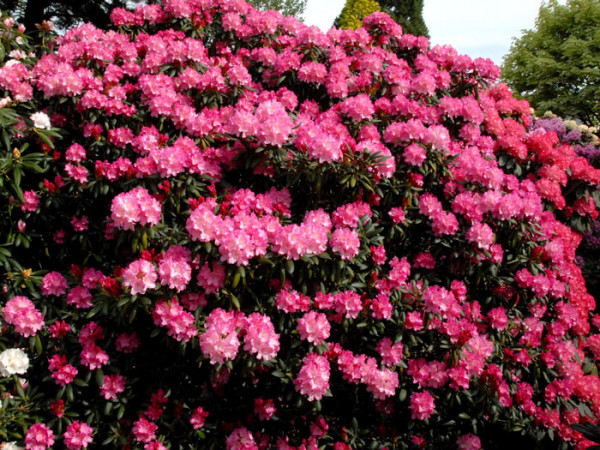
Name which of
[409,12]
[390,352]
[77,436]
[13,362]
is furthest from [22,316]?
[409,12]

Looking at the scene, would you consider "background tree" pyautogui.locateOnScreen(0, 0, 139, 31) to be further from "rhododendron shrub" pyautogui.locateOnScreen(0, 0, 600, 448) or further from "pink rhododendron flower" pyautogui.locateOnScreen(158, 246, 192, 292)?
"pink rhododendron flower" pyautogui.locateOnScreen(158, 246, 192, 292)

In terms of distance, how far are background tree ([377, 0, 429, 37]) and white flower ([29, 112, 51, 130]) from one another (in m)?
18.6

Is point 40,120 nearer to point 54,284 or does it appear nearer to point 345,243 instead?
point 54,284

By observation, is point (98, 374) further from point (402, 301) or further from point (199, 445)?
point (402, 301)

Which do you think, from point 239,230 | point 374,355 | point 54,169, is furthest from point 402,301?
point 54,169

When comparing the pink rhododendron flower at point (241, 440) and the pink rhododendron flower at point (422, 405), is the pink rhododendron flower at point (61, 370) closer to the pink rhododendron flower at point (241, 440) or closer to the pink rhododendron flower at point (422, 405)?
the pink rhododendron flower at point (241, 440)

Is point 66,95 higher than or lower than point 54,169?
higher

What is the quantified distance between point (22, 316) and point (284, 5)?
21784mm

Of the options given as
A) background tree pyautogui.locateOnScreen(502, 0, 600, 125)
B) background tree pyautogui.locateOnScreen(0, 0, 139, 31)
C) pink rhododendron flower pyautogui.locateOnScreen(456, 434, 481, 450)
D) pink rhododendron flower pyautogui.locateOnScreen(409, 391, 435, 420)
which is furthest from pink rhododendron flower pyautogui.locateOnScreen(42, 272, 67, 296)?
background tree pyautogui.locateOnScreen(502, 0, 600, 125)

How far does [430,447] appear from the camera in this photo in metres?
2.68

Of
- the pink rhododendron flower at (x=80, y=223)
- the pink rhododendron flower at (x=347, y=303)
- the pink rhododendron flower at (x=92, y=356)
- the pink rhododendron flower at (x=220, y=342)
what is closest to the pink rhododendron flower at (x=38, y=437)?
the pink rhododendron flower at (x=92, y=356)

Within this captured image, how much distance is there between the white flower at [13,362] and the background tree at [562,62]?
65.3 feet

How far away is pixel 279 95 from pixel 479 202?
4.56 feet

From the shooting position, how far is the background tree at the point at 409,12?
19109 mm
